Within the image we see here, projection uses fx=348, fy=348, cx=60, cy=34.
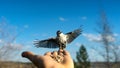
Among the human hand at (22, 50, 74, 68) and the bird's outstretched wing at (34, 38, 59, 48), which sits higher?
the bird's outstretched wing at (34, 38, 59, 48)

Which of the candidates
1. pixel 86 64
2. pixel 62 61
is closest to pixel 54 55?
pixel 62 61

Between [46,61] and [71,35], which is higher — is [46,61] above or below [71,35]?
below

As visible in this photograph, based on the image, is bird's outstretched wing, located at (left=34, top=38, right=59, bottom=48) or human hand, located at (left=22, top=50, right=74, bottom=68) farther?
bird's outstretched wing, located at (left=34, top=38, right=59, bottom=48)

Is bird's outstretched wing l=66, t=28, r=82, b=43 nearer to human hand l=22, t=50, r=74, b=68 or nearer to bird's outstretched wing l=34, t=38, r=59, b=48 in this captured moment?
bird's outstretched wing l=34, t=38, r=59, b=48

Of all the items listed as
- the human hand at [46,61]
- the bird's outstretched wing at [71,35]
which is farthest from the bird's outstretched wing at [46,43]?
the human hand at [46,61]

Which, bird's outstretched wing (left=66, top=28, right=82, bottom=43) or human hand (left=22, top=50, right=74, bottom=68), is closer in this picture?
human hand (left=22, top=50, right=74, bottom=68)

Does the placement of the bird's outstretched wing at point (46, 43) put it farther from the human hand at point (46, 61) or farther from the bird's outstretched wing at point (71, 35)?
the human hand at point (46, 61)

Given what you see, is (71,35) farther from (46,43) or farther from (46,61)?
(46,61)

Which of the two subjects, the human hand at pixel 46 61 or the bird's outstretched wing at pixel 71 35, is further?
the bird's outstretched wing at pixel 71 35

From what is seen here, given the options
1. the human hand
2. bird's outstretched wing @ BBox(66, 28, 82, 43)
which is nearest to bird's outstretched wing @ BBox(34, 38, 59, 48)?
bird's outstretched wing @ BBox(66, 28, 82, 43)

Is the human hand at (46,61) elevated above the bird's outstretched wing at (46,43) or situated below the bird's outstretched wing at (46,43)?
below

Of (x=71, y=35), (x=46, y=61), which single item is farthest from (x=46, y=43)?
(x=46, y=61)
